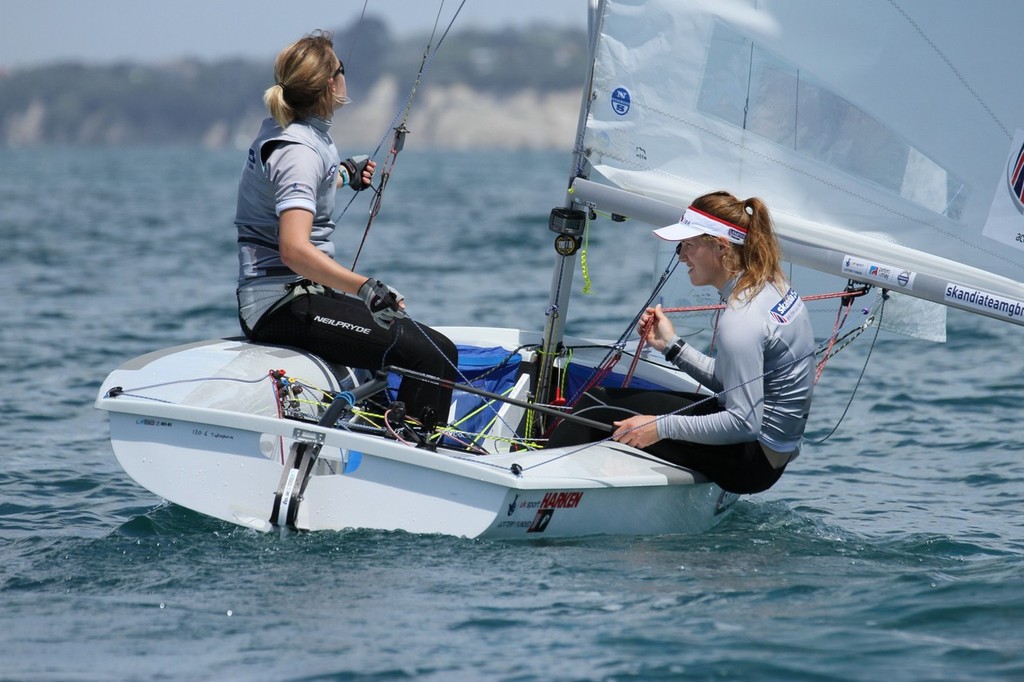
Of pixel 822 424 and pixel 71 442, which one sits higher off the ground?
pixel 822 424

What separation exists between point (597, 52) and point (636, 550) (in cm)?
172

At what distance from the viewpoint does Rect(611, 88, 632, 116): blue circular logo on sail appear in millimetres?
4340

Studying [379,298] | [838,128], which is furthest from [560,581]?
[838,128]

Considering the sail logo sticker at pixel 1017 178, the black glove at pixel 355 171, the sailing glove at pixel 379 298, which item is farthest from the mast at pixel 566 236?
the sail logo sticker at pixel 1017 178

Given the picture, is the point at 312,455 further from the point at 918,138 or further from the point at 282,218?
the point at 918,138

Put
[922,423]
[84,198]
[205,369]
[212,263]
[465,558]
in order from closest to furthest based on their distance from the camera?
[465,558] → [205,369] → [922,423] → [212,263] → [84,198]

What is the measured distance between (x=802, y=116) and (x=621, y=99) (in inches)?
24.1

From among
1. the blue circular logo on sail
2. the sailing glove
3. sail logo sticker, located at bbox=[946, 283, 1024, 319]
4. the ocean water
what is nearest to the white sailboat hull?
the ocean water

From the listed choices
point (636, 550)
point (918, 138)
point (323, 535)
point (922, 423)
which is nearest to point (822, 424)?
point (922, 423)

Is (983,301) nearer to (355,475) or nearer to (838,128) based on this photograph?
(838,128)

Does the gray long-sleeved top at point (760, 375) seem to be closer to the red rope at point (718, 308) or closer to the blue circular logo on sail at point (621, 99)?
the red rope at point (718, 308)

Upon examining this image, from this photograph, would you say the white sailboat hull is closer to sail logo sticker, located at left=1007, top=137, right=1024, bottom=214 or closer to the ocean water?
the ocean water

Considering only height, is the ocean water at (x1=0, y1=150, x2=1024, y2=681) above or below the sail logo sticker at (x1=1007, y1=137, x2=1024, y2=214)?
below

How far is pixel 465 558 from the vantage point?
359 centimetres
